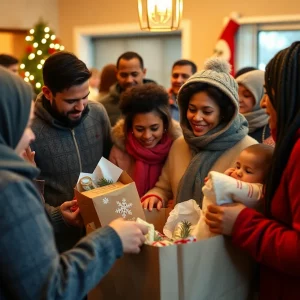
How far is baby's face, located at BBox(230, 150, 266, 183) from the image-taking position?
4.91 ft

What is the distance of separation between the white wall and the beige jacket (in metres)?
4.57

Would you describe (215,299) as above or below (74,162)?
below

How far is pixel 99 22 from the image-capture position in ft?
20.5

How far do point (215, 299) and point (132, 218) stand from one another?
0.39 metres

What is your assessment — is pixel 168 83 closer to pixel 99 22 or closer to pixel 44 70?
pixel 99 22

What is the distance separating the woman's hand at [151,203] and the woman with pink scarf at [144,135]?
206mm

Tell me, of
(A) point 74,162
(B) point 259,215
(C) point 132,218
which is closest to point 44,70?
(A) point 74,162

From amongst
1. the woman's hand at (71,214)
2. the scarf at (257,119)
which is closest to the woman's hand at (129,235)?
the woman's hand at (71,214)

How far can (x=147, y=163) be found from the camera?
2.05 m

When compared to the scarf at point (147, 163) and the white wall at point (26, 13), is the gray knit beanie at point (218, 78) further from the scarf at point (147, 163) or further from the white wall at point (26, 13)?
the white wall at point (26, 13)

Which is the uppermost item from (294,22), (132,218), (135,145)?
(294,22)

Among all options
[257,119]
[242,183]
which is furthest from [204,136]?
[257,119]

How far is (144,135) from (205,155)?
0.33 metres

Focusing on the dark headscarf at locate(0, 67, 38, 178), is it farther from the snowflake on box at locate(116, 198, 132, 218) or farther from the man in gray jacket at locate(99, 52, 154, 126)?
the man in gray jacket at locate(99, 52, 154, 126)
